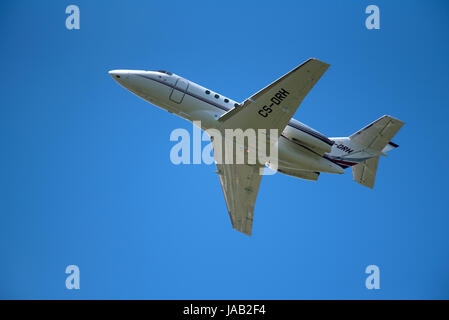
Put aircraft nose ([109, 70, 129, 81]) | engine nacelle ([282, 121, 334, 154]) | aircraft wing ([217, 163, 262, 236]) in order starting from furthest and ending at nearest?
aircraft wing ([217, 163, 262, 236])
aircraft nose ([109, 70, 129, 81])
engine nacelle ([282, 121, 334, 154])

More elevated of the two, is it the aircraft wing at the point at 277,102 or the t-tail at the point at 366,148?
the aircraft wing at the point at 277,102

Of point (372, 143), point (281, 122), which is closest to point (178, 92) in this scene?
point (281, 122)

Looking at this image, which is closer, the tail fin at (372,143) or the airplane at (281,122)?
the airplane at (281,122)

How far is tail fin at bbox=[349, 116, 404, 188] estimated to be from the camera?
2491 centimetres

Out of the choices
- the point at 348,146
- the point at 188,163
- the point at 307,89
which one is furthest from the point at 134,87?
the point at 348,146

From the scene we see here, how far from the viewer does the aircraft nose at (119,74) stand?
25297mm

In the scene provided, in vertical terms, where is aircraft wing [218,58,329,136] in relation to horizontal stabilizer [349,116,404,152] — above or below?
above

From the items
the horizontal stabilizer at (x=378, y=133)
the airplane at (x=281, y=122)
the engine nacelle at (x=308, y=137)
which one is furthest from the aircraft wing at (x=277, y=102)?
the horizontal stabilizer at (x=378, y=133)

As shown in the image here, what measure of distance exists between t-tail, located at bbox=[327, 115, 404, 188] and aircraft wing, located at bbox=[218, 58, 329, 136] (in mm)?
3988

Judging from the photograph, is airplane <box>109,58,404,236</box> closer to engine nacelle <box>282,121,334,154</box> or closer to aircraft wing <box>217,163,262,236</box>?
engine nacelle <box>282,121,334,154</box>

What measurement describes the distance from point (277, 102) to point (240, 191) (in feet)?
24.2

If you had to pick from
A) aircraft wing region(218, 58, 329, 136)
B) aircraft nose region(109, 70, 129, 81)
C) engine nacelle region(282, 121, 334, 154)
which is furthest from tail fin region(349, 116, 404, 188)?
aircraft nose region(109, 70, 129, 81)

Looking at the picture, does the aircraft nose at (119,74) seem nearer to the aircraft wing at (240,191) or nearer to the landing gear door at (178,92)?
the landing gear door at (178,92)

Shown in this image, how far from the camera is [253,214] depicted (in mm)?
28594
